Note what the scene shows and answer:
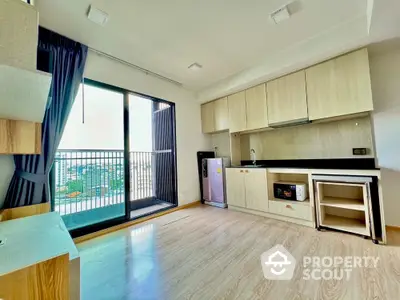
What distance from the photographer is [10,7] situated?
0.94 metres

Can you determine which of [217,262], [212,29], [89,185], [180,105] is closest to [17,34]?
[212,29]

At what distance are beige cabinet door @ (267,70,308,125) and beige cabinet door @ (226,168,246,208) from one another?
116 centimetres

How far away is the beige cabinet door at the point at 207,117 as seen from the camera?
4371 millimetres

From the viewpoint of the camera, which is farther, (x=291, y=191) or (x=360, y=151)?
(x=291, y=191)

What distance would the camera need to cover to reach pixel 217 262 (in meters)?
1.87

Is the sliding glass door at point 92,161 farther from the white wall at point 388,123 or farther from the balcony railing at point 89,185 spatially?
the white wall at point 388,123

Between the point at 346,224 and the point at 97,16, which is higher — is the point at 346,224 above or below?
below

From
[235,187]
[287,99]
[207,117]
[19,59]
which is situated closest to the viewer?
[19,59]

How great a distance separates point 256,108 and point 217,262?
2712 millimetres

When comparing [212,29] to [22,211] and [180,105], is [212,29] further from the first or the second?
[22,211]

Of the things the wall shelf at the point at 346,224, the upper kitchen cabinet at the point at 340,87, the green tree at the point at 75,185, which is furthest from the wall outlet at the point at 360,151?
the green tree at the point at 75,185

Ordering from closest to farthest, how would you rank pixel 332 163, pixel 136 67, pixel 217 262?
pixel 217 262
pixel 332 163
pixel 136 67

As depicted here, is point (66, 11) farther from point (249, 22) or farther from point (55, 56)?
point (249, 22)

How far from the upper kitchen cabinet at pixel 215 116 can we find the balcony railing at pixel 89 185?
82.2 inches
